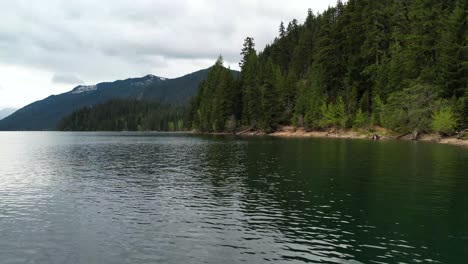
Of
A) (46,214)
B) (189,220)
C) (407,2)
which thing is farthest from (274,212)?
(407,2)

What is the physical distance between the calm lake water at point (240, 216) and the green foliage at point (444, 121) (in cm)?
3876

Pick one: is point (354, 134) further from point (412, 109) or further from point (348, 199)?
point (348, 199)

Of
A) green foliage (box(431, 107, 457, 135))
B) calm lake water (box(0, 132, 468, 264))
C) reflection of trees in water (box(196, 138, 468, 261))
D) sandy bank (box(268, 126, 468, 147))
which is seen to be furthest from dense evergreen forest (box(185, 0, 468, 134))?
calm lake water (box(0, 132, 468, 264))

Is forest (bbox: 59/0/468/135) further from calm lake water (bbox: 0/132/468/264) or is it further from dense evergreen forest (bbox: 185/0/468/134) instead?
calm lake water (bbox: 0/132/468/264)

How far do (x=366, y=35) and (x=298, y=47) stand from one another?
56.7 m

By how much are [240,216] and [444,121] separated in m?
71.8

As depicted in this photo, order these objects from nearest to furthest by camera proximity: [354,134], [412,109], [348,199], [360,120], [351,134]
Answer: [348,199]
[412,109]
[360,120]
[354,134]
[351,134]

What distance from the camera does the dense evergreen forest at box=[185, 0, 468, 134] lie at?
86938 millimetres

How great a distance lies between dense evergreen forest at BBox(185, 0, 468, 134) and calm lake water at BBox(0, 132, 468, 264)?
49197mm

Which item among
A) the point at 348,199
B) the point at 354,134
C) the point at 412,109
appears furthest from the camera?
the point at 354,134

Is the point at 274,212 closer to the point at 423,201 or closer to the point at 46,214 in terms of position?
the point at 423,201

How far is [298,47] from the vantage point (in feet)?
566

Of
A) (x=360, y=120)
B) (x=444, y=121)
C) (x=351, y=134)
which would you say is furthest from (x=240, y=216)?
(x=351, y=134)

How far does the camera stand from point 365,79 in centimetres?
11719
